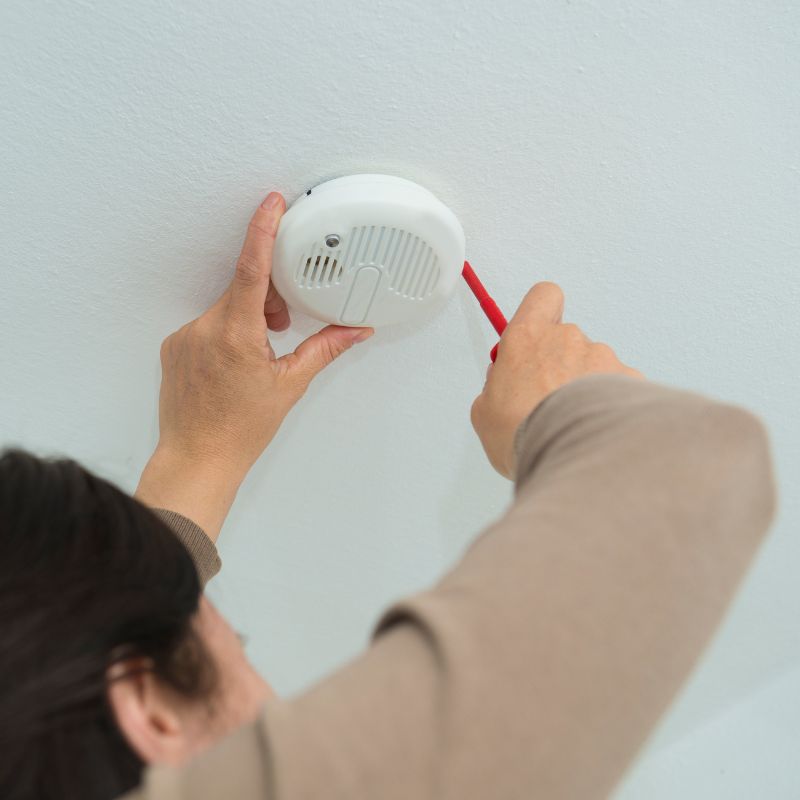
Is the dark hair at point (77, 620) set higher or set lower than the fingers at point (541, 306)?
lower

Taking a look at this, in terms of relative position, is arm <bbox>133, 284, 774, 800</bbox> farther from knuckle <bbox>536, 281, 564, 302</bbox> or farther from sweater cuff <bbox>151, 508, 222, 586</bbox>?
sweater cuff <bbox>151, 508, 222, 586</bbox>

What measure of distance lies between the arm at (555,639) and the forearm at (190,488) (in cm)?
32

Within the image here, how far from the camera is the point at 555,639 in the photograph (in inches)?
14.3

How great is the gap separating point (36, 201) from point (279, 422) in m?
0.24

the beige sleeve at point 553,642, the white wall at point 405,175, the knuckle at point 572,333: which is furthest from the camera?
the knuckle at point 572,333

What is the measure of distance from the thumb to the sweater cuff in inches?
5.6

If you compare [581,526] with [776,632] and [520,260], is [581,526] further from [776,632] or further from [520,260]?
[776,632]

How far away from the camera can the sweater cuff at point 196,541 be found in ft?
2.10

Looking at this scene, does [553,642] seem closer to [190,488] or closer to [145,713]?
[145,713]

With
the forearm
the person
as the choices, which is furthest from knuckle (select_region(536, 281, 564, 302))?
the forearm

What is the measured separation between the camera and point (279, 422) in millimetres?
676

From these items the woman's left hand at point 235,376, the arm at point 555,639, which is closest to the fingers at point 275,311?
the woman's left hand at point 235,376

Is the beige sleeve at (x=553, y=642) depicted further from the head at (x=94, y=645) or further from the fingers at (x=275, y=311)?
the fingers at (x=275, y=311)

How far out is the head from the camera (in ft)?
1.29
